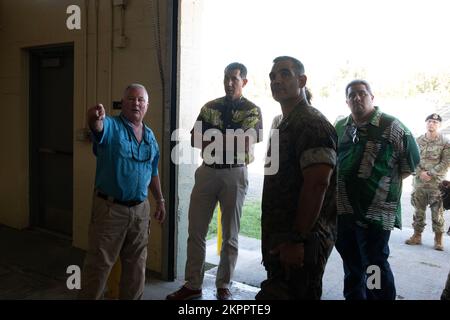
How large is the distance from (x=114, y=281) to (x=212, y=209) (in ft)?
2.89

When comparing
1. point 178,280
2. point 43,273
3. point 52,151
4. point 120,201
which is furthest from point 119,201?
point 52,151

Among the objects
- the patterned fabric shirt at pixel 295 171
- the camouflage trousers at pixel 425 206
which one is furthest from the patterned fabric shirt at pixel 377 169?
A: the camouflage trousers at pixel 425 206

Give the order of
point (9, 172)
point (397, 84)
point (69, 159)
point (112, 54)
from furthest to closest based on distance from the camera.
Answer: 1. point (397, 84)
2. point (9, 172)
3. point (69, 159)
4. point (112, 54)

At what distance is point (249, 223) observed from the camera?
19.3 feet

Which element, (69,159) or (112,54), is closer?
(112,54)

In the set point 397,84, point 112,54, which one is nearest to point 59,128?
point 112,54

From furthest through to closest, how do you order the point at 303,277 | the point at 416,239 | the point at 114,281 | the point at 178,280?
the point at 416,239 → the point at 178,280 → the point at 114,281 → the point at 303,277

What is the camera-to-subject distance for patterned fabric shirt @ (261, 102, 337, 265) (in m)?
1.75

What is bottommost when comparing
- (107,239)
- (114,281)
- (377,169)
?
(114,281)

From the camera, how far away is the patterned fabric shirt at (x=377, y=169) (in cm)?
263

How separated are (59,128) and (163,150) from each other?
1887 mm

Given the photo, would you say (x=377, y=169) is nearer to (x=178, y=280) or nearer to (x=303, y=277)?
(x=303, y=277)
